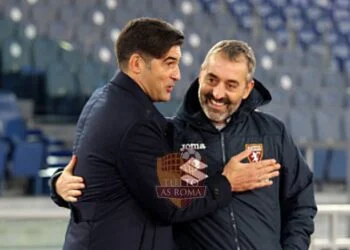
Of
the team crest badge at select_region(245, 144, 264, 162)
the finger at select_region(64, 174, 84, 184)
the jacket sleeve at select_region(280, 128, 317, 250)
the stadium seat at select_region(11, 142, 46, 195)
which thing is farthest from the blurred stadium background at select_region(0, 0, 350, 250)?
the finger at select_region(64, 174, 84, 184)

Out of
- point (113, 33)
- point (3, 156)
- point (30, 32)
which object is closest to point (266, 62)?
point (113, 33)

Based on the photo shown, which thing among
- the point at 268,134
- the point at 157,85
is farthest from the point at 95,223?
the point at 268,134

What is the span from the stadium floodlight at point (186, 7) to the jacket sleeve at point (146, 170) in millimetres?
7669

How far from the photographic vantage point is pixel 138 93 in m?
1.87

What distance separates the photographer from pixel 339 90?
28.6 feet

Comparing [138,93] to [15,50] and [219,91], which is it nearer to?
[219,91]

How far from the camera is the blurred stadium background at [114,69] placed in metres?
6.86

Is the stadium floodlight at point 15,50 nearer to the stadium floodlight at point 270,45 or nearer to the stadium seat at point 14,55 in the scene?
the stadium seat at point 14,55

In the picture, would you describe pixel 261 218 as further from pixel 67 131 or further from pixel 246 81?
pixel 67 131

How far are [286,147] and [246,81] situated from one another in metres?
0.21

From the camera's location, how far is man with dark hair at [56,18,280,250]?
6.01 ft

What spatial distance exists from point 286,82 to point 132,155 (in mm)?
6940

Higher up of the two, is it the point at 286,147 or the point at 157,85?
the point at 157,85

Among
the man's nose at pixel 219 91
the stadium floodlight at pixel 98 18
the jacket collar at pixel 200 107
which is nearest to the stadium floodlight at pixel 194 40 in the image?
the stadium floodlight at pixel 98 18
